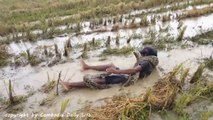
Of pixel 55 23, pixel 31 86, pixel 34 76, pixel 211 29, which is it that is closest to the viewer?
pixel 31 86

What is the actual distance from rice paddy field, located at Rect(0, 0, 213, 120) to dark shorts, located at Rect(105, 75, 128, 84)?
0.65 ft

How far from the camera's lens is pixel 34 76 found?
27.3 ft

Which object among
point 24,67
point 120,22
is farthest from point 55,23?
point 24,67

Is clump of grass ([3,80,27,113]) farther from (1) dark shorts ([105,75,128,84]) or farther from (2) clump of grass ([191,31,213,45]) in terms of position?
(2) clump of grass ([191,31,213,45])

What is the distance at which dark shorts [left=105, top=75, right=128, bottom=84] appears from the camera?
726 cm

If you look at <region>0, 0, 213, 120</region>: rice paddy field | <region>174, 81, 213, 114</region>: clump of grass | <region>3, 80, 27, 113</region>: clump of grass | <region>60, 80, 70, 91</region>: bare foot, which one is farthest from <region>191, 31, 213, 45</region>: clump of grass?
<region>3, 80, 27, 113</region>: clump of grass

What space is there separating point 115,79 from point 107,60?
5.70ft

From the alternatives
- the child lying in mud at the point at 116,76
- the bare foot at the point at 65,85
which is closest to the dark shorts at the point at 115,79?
A: the child lying in mud at the point at 116,76

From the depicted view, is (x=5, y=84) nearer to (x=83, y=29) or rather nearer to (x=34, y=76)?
(x=34, y=76)

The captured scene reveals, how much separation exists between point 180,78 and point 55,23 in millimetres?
7648

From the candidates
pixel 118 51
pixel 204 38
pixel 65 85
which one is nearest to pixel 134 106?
pixel 65 85

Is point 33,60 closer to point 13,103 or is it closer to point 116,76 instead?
point 13,103

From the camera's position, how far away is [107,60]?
29.3 feet

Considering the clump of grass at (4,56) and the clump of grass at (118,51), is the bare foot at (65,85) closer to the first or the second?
the clump of grass at (118,51)
